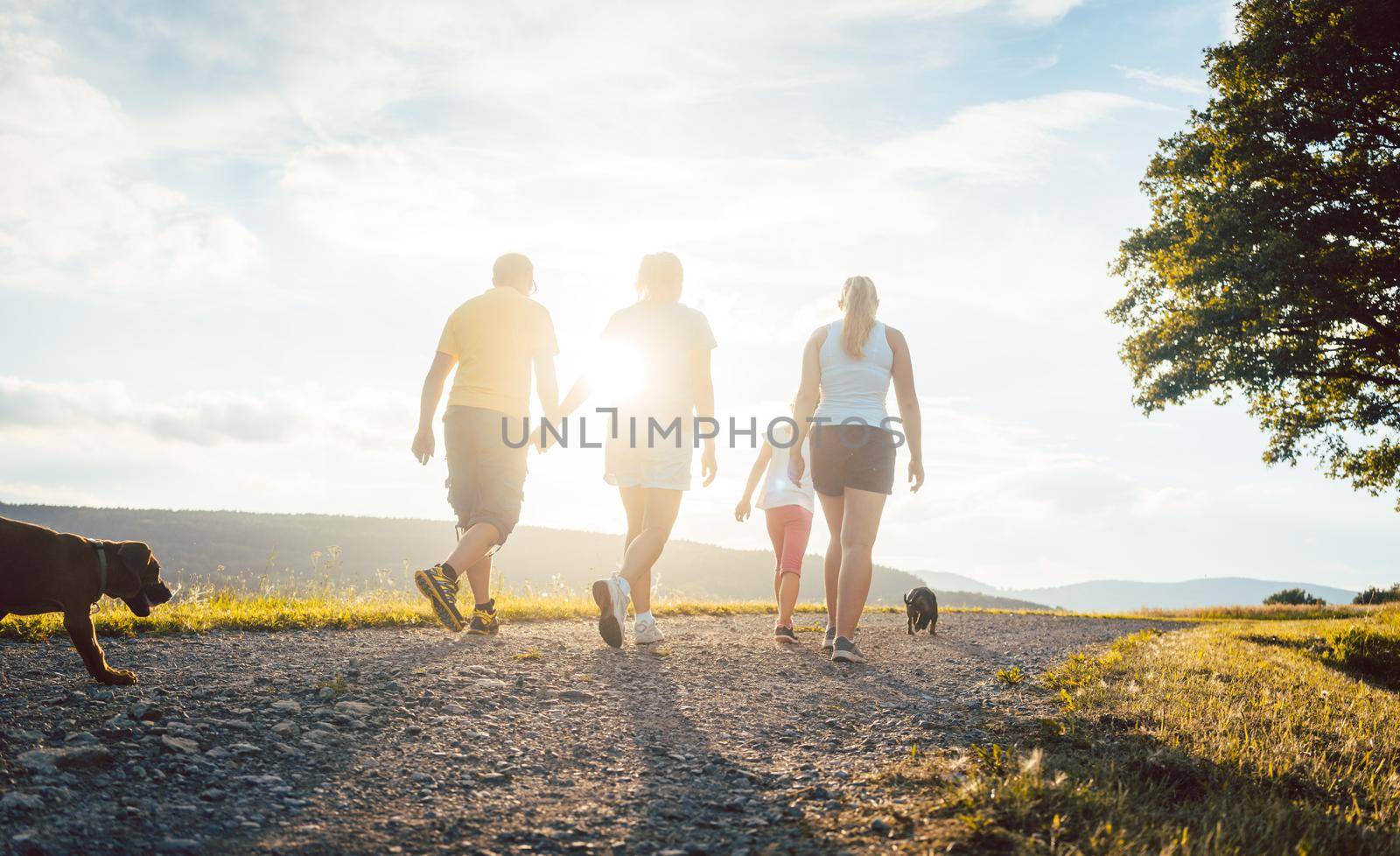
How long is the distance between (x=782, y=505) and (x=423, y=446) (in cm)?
306

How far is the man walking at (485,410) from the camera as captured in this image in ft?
19.2

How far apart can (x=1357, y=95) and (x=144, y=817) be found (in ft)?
64.8

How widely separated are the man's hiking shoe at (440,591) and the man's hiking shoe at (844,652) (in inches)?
101

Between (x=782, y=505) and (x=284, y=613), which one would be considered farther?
(x=782, y=505)

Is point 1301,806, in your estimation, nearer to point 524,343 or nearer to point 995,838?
point 995,838

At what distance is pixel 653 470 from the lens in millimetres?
5730

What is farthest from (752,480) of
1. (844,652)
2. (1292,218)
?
(1292,218)

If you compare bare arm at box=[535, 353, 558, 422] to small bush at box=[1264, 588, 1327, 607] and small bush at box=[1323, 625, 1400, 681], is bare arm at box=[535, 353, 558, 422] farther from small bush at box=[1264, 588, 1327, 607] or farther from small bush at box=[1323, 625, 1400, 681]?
small bush at box=[1264, 588, 1327, 607]

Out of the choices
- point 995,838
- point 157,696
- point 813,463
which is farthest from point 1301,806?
point 157,696

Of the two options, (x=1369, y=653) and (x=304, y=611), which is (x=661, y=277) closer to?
(x=304, y=611)

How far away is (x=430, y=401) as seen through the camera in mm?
6043

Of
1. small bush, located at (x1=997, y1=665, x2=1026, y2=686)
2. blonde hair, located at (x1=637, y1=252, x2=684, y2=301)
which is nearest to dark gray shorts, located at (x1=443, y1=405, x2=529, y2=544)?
blonde hair, located at (x1=637, y1=252, x2=684, y2=301)

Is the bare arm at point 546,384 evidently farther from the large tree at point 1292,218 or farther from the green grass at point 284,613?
the large tree at point 1292,218

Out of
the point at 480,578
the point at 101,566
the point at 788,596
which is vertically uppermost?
the point at 101,566
